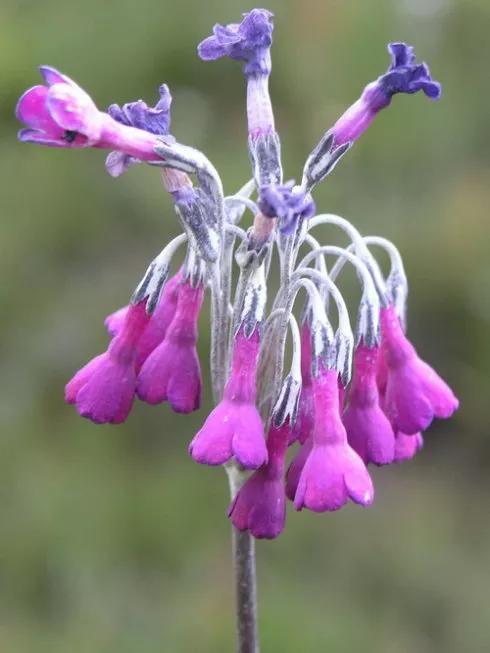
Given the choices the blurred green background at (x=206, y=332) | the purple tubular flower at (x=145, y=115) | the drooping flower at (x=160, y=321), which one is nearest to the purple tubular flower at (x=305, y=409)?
the drooping flower at (x=160, y=321)

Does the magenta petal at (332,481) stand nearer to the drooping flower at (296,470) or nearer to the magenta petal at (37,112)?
the drooping flower at (296,470)

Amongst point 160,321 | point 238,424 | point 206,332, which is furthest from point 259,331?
point 206,332

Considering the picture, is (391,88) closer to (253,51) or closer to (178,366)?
(253,51)

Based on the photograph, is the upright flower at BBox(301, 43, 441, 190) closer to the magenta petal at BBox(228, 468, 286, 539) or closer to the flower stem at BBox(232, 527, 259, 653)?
the magenta petal at BBox(228, 468, 286, 539)

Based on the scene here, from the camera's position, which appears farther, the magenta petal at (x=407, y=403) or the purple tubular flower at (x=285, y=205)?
the magenta petal at (x=407, y=403)

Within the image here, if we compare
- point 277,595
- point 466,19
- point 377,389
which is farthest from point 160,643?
point 466,19

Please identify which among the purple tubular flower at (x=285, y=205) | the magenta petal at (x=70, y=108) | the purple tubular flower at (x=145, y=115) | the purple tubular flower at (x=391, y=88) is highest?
the purple tubular flower at (x=391, y=88)

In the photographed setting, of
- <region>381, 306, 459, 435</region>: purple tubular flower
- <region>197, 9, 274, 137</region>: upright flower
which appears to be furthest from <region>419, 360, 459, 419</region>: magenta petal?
<region>197, 9, 274, 137</region>: upright flower
